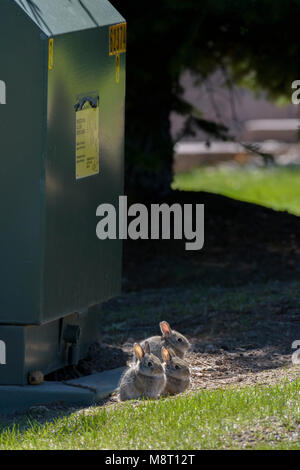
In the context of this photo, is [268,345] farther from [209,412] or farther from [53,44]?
[53,44]

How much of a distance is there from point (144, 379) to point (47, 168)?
→ 4.50 feet

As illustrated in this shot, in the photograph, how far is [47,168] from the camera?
19.1ft

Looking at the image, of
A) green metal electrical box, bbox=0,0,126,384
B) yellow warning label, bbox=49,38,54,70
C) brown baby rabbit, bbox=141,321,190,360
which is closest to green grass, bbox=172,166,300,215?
brown baby rabbit, bbox=141,321,190,360

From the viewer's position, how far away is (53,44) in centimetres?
575

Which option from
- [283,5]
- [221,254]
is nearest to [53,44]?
[283,5]

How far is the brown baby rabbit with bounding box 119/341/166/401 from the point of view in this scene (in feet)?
19.2

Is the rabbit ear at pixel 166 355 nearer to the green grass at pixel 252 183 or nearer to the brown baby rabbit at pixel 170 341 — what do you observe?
the brown baby rabbit at pixel 170 341

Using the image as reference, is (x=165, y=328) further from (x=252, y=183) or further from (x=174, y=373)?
(x=252, y=183)

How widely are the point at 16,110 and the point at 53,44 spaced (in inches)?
17.5

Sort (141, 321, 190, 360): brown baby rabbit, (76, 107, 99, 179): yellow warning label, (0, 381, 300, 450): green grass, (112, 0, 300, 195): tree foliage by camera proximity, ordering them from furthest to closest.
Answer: (112, 0, 300, 195): tree foliage → (141, 321, 190, 360): brown baby rabbit → (76, 107, 99, 179): yellow warning label → (0, 381, 300, 450): green grass

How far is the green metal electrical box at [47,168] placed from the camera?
5762 millimetres

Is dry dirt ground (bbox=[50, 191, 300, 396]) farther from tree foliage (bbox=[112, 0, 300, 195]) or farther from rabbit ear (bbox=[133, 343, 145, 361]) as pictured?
tree foliage (bbox=[112, 0, 300, 195])

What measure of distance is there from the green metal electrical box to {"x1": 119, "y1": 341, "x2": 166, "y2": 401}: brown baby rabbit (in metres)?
0.59

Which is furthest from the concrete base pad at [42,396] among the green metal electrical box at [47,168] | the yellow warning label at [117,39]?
the yellow warning label at [117,39]
